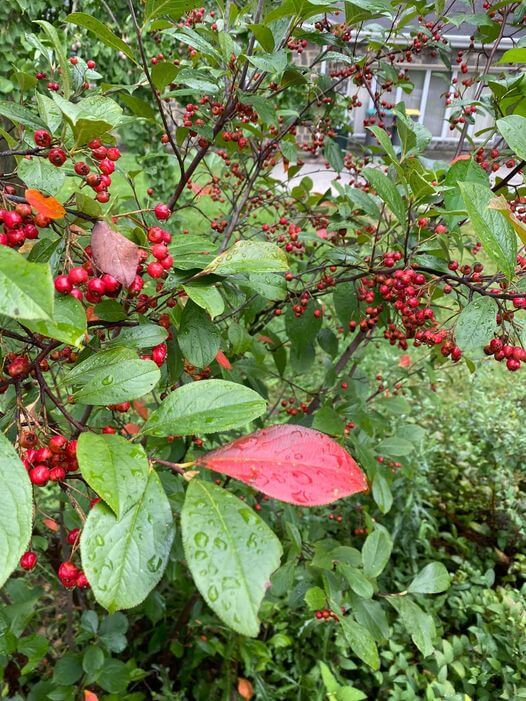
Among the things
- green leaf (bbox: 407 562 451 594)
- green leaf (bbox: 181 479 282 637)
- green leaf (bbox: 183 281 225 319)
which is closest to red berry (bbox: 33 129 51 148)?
green leaf (bbox: 183 281 225 319)

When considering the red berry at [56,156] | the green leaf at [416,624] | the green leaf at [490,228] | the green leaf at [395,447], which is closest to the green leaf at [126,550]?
the red berry at [56,156]

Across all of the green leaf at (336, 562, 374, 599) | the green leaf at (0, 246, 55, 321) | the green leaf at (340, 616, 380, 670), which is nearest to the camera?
the green leaf at (0, 246, 55, 321)

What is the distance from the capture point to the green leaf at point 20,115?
0.76 m

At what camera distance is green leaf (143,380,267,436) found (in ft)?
2.05

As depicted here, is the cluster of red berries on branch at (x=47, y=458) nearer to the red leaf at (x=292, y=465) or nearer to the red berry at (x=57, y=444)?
the red berry at (x=57, y=444)

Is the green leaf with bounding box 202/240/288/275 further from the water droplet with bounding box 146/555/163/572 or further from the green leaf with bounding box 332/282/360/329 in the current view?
the green leaf with bounding box 332/282/360/329

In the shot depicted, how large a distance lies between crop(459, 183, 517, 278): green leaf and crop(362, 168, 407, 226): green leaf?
0.21 meters

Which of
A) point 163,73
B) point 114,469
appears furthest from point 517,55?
point 114,469

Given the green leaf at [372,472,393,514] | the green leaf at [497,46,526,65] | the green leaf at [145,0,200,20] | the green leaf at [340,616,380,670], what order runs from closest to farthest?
the green leaf at [497,46,526,65] → the green leaf at [145,0,200,20] → the green leaf at [340,616,380,670] → the green leaf at [372,472,393,514]

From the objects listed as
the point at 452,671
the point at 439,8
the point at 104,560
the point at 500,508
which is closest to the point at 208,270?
the point at 104,560

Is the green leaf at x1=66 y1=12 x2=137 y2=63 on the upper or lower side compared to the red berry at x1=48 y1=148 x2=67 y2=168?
upper

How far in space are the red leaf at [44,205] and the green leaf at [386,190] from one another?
54 centimetres

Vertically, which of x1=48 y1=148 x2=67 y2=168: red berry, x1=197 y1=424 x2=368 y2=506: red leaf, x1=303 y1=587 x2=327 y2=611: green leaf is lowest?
x1=303 y1=587 x2=327 y2=611: green leaf

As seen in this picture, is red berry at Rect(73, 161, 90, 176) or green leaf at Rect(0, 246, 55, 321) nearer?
green leaf at Rect(0, 246, 55, 321)
